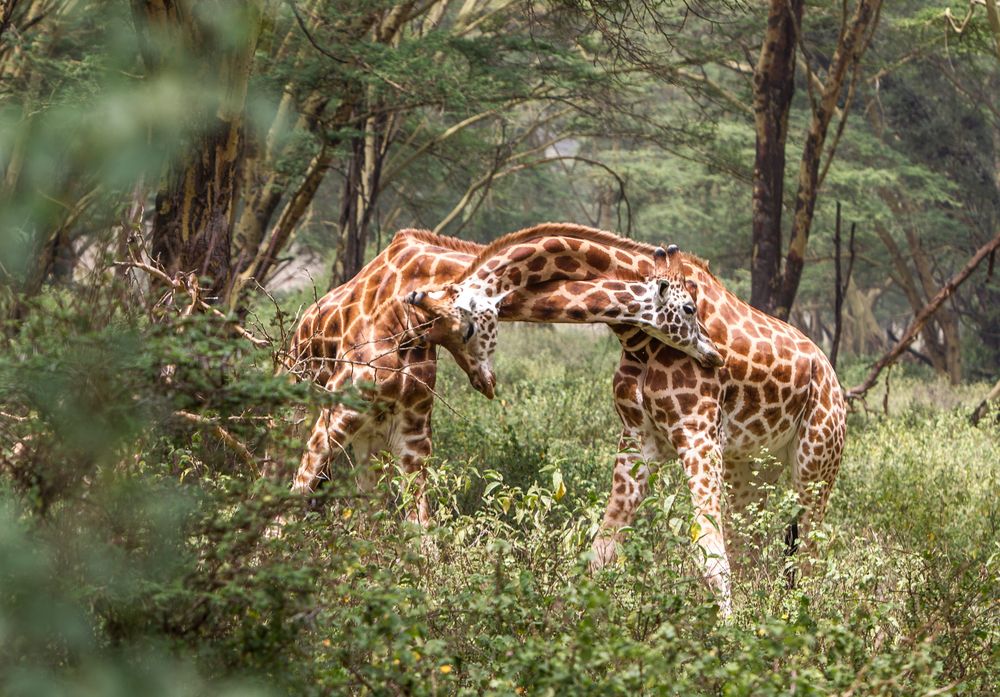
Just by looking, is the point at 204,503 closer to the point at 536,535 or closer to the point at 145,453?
the point at 145,453

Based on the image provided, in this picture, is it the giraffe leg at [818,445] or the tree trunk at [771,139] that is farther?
the tree trunk at [771,139]

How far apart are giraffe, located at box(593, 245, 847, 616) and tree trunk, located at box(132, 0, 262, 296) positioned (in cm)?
231

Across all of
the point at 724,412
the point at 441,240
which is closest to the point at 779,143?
the point at 441,240

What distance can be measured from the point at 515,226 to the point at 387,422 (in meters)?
21.3

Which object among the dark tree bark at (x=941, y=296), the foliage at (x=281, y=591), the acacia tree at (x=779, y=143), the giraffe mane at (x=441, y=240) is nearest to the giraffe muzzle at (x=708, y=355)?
the foliage at (x=281, y=591)

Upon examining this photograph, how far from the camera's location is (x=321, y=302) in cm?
708

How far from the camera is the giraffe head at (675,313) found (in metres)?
6.01

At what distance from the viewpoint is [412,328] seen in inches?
241

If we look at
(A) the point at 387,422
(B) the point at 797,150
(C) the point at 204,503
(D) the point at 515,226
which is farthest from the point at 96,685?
(D) the point at 515,226

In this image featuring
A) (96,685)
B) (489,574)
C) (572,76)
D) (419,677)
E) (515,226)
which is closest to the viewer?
(96,685)

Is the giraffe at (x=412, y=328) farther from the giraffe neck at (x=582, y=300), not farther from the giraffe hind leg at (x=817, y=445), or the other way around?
the giraffe hind leg at (x=817, y=445)

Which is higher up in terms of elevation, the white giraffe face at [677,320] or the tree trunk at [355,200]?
the white giraffe face at [677,320]

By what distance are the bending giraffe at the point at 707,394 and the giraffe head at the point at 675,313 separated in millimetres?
31

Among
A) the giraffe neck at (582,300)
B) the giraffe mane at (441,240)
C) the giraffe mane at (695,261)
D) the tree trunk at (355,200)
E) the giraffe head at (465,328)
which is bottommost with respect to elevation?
the tree trunk at (355,200)
